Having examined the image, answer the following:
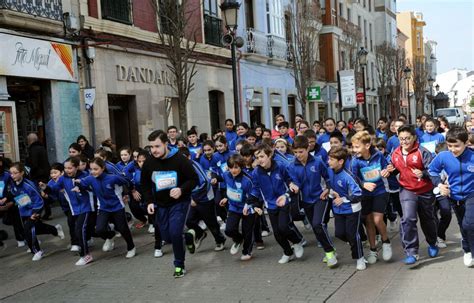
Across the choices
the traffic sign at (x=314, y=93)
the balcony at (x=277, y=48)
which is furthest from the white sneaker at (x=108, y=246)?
the balcony at (x=277, y=48)

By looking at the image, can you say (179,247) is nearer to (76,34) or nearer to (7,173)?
(7,173)

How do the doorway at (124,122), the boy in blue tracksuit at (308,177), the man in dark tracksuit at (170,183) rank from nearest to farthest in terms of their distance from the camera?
1. the man in dark tracksuit at (170,183)
2. the boy in blue tracksuit at (308,177)
3. the doorway at (124,122)

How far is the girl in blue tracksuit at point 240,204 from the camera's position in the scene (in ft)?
23.4

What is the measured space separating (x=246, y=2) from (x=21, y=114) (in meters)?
13.6

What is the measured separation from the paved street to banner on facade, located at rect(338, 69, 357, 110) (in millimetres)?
14601

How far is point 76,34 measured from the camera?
14156mm

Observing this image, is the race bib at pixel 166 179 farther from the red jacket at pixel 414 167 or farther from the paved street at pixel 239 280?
the red jacket at pixel 414 167

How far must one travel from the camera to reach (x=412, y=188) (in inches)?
255

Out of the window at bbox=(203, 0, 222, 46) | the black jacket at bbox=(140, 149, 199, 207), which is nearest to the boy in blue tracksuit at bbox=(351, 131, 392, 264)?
the black jacket at bbox=(140, 149, 199, 207)

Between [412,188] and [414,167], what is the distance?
255 mm

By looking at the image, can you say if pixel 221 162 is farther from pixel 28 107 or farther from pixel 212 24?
pixel 212 24

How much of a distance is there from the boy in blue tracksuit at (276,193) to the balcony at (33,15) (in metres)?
7.66

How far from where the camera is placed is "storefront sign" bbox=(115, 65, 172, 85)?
15.9 metres

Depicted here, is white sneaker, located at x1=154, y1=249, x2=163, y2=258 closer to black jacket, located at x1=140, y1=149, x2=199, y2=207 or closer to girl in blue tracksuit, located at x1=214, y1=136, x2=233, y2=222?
black jacket, located at x1=140, y1=149, x2=199, y2=207
